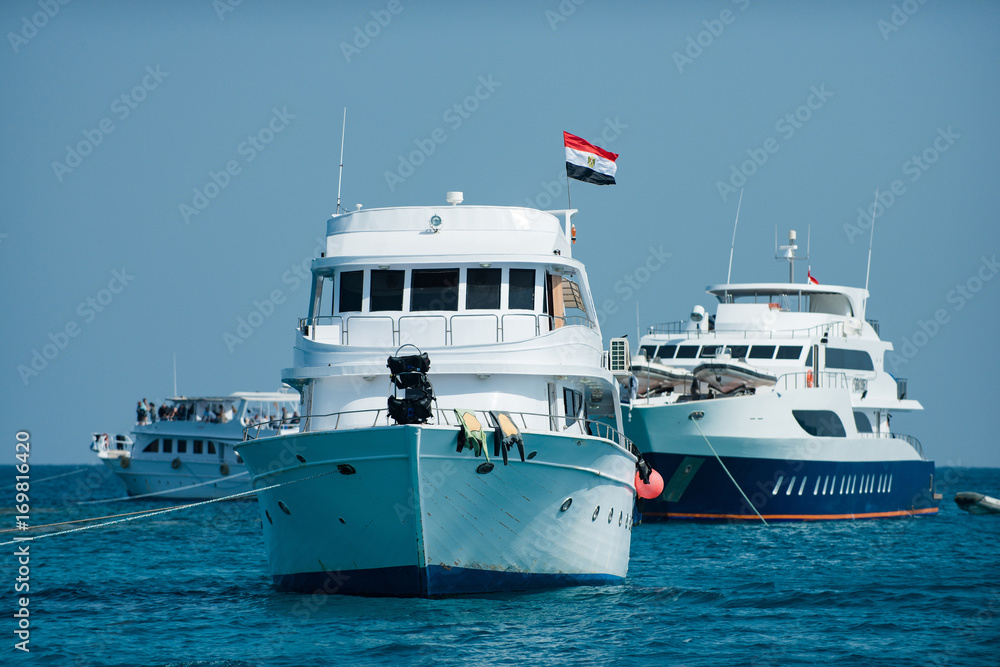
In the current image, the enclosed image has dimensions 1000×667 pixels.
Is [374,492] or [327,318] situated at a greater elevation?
[327,318]

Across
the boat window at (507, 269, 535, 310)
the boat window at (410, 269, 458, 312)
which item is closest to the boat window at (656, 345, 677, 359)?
the boat window at (507, 269, 535, 310)

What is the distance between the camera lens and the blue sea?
17906mm

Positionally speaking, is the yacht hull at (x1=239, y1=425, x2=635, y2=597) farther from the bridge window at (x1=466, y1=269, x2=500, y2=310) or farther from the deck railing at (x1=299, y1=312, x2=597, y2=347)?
the bridge window at (x1=466, y1=269, x2=500, y2=310)

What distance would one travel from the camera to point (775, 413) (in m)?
42.6

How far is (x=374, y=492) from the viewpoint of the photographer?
19.6 m

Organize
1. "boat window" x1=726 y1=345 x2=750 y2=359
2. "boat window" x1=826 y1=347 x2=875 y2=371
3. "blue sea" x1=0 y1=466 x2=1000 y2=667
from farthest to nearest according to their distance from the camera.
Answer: "boat window" x1=826 y1=347 x2=875 y2=371
"boat window" x1=726 y1=345 x2=750 y2=359
"blue sea" x1=0 y1=466 x2=1000 y2=667

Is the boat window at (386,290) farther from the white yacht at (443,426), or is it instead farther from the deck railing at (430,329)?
the deck railing at (430,329)

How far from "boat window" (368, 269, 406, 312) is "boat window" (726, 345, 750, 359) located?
28148mm

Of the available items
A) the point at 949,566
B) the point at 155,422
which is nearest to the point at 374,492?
the point at 949,566

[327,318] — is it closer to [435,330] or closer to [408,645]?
[435,330]

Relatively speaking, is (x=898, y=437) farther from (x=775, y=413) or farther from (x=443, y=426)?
(x=443, y=426)

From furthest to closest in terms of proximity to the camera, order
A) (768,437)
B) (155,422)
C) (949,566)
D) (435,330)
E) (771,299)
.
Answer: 1. (155,422)
2. (771,299)
3. (768,437)
4. (949,566)
5. (435,330)

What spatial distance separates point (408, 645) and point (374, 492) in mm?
2783

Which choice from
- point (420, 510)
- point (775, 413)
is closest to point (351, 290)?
point (420, 510)
